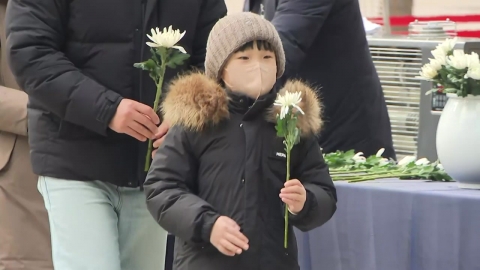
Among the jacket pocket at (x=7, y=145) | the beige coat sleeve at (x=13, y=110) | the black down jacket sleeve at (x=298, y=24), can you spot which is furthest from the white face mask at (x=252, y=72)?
the jacket pocket at (x=7, y=145)

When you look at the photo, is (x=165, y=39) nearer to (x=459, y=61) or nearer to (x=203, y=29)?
(x=203, y=29)

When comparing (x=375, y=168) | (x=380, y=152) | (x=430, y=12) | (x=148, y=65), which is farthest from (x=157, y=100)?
(x=430, y=12)

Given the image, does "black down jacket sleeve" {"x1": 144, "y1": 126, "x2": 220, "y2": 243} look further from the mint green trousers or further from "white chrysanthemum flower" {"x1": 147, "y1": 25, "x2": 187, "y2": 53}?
the mint green trousers

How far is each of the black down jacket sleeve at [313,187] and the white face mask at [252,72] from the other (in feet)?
0.61

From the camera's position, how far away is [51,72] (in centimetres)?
281

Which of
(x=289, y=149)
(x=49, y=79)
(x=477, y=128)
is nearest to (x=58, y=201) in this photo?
(x=49, y=79)

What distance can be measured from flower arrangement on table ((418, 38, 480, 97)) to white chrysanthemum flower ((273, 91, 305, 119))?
76 centimetres

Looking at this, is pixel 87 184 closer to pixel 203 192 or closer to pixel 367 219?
pixel 203 192

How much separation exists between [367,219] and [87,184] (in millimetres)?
972

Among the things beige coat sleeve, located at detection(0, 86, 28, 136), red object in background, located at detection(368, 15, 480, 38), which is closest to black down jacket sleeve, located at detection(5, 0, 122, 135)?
beige coat sleeve, located at detection(0, 86, 28, 136)

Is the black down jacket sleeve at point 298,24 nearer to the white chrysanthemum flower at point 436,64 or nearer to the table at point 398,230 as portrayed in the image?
the table at point 398,230

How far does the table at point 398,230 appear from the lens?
120 inches

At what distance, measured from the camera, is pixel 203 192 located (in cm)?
256

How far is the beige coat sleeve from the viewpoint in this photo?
13.0 ft
